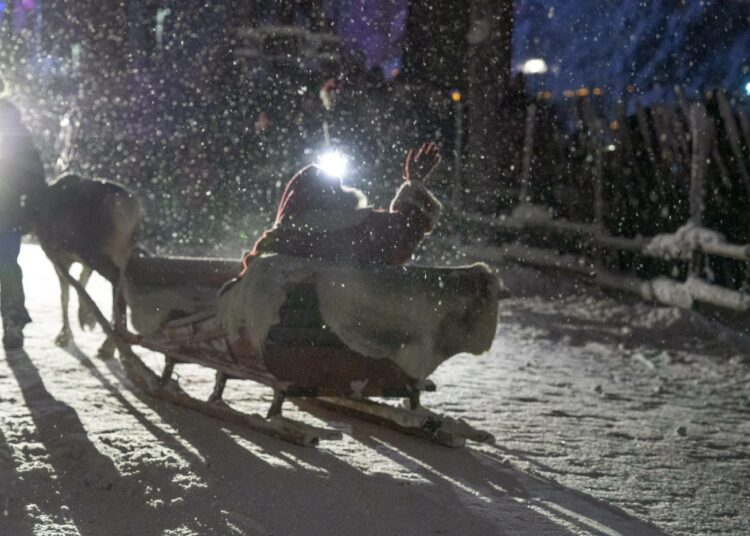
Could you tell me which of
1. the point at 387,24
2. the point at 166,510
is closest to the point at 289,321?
the point at 166,510

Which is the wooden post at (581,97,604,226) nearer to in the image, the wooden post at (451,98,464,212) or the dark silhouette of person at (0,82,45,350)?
the wooden post at (451,98,464,212)

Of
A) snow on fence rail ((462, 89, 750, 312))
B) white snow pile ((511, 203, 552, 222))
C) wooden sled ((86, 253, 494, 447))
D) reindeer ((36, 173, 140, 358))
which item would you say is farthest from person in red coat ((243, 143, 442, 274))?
white snow pile ((511, 203, 552, 222))

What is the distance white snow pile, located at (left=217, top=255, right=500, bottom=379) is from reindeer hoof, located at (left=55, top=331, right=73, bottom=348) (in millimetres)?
3376

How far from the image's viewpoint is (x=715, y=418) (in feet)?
25.0

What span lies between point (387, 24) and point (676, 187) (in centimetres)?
1662

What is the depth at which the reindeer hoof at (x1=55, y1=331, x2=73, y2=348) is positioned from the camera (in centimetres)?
910

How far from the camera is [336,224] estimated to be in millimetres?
6094

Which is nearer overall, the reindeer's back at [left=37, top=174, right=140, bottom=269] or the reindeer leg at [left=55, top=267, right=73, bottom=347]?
the reindeer's back at [left=37, top=174, right=140, bottom=269]

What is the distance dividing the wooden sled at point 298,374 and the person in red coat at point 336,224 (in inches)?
13.8

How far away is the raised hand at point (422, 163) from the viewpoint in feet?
21.1

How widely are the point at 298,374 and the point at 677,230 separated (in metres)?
8.27

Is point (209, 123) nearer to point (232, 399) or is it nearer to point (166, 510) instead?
point (232, 399)

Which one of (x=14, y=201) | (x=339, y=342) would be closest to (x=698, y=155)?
(x=14, y=201)

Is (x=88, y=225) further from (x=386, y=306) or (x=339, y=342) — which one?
(x=386, y=306)
